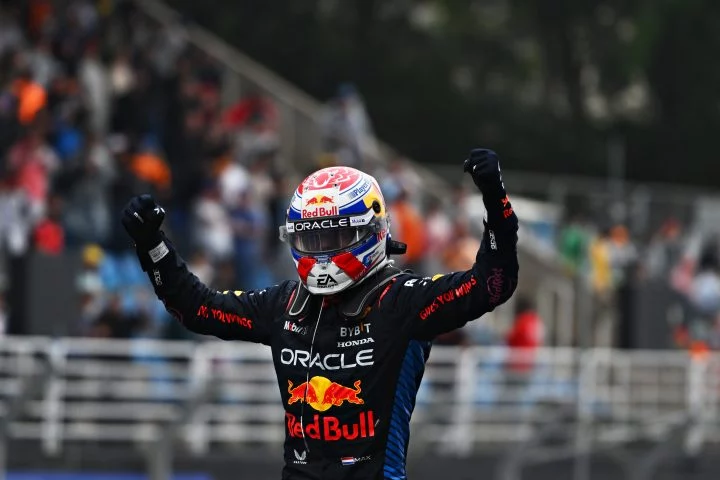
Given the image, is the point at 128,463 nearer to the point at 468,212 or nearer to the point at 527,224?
the point at 468,212

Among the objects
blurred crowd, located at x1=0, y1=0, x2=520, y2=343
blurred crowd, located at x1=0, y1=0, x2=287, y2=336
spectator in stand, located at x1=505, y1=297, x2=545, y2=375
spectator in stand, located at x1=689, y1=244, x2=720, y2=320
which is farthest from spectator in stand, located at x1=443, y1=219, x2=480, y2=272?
spectator in stand, located at x1=689, y1=244, x2=720, y2=320

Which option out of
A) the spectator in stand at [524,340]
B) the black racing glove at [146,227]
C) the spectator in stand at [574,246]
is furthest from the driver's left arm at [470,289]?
the spectator in stand at [574,246]

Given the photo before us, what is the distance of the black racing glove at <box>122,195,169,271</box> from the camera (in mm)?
7156

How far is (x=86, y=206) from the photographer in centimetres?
1830

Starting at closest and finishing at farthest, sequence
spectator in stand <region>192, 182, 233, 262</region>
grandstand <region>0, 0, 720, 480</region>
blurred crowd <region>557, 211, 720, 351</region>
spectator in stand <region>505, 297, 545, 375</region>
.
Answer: grandstand <region>0, 0, 720, 480</region>, spectator in stand <region>192, 182, 233, 262</region>, spectator in stand <region>505, 297, 545, 375</region>, blurred crowd <region>557, 211, 720, 351</region>

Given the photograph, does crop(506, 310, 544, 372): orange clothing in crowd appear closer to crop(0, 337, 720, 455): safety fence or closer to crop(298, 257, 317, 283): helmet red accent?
crop(0, 337, 720, 455): safety fence

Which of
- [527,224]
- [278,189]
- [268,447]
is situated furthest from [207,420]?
[527,224]

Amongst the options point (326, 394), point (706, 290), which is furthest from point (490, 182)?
point (706, 290)

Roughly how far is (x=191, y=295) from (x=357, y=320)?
76 cm

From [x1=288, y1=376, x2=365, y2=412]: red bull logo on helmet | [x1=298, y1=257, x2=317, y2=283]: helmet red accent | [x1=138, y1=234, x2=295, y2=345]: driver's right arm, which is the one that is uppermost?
[x1=298, y1=257, x2=317, y2=283]: helmet red accent

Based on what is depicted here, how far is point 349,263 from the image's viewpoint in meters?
6.88

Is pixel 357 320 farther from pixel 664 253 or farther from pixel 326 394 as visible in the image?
pixel 664 253

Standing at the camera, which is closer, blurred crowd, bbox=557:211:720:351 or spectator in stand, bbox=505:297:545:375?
spectator in stand, bbox=505:297:545:375

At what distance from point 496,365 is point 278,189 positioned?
3191mm
